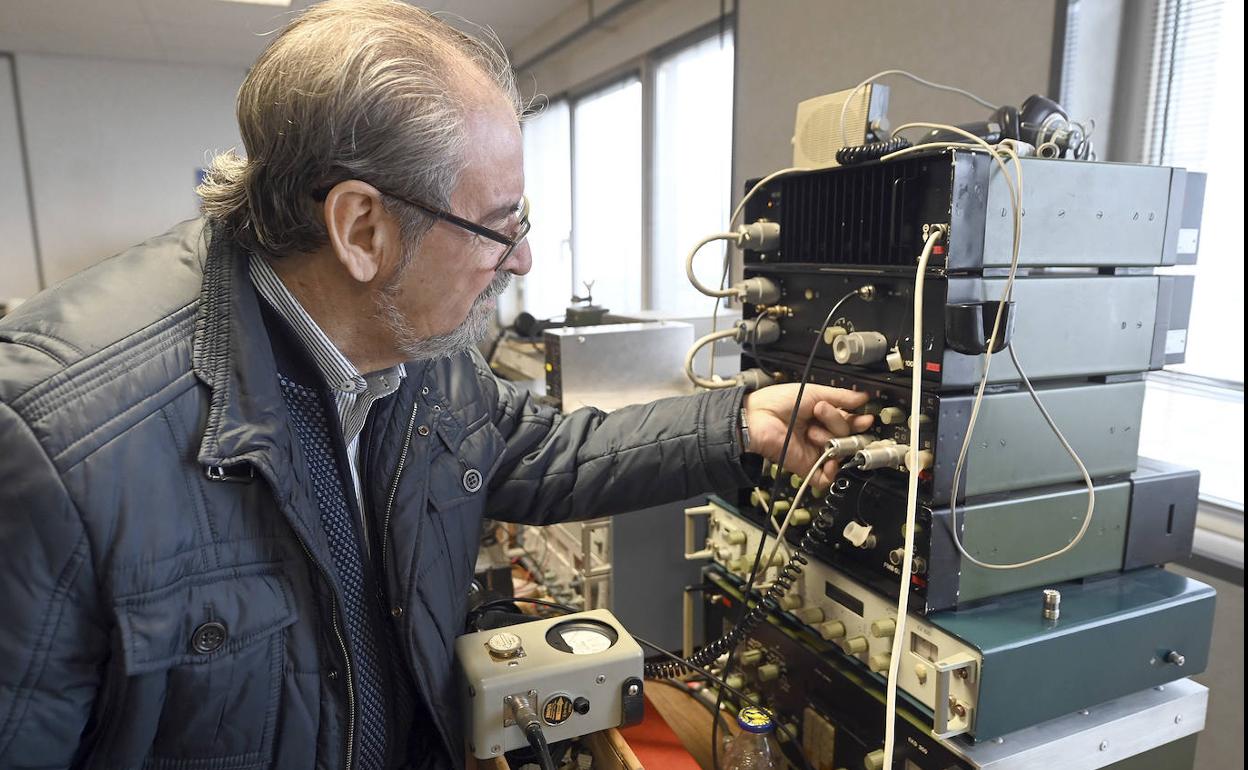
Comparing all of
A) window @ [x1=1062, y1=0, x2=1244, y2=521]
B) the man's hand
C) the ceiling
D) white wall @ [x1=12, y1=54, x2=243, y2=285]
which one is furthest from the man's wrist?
white wall @ [x1=12, y1=54, x2=243, y2=285]

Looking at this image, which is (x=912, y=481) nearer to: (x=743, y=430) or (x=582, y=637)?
(x=743, y=430)

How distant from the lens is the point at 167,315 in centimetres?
77

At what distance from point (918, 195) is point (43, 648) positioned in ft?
3.01

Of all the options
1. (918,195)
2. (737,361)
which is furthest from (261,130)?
(737,361)

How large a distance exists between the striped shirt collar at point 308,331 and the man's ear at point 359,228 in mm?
79

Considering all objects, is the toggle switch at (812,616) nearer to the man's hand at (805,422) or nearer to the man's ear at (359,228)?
the man's hand at (805,422)

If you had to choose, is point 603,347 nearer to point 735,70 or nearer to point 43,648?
point 43,648

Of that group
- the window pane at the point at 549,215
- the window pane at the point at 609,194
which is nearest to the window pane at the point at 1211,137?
the window pane at the point at 609,194

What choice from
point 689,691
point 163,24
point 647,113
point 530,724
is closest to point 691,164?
point 647,113

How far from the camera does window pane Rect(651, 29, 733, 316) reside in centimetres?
314

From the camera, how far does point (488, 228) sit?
0.90 m

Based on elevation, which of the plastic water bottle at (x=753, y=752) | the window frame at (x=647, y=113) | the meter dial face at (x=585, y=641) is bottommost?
the plastic water bottle at (x=753, y=752)

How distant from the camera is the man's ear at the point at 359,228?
0.81m

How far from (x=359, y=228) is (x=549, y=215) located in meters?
4.73
